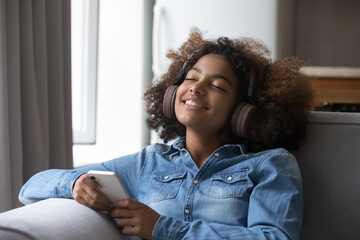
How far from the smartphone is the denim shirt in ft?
0.36

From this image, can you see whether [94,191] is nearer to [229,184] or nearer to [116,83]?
[229,184]

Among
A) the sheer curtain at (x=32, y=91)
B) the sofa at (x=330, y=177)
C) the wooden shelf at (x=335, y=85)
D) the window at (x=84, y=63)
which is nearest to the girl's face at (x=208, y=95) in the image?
A: the sofa at (x=330, y=177)

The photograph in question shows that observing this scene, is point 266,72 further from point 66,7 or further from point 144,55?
point 144,55

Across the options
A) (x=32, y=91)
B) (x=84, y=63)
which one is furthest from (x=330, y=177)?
(x=84, y=63)

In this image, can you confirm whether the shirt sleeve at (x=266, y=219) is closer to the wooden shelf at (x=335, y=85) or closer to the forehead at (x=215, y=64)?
the forehead at (x=215, y=64)

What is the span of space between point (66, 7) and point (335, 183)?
1289 mm

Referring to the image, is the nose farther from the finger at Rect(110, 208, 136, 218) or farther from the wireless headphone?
the finger at Rect(110, 208, 136, 218)

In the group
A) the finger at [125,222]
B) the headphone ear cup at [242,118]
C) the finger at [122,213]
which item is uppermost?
the headphone ear cup at [242,118]

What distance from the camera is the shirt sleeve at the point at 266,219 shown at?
41.9 inches

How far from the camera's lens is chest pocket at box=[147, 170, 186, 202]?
1305 mm

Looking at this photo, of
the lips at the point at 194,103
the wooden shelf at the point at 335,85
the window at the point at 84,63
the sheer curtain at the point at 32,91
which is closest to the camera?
the lips at the point at 194,103

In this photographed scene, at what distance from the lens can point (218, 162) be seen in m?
1.31

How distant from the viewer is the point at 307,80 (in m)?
1.47

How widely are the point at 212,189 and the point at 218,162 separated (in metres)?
0.09
